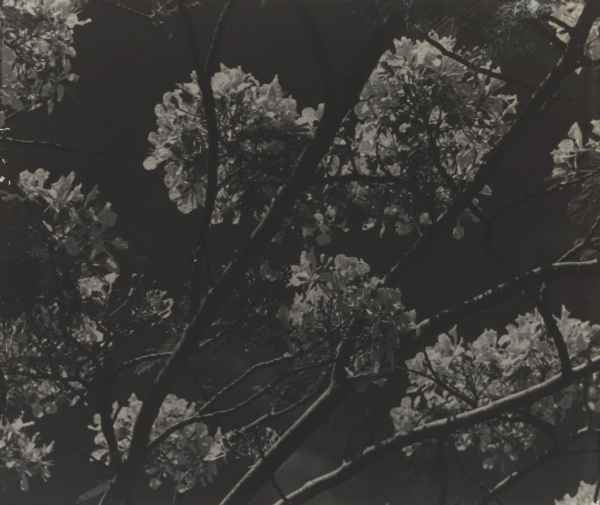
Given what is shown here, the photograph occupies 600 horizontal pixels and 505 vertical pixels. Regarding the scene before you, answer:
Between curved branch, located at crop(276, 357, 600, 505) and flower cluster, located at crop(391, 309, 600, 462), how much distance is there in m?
0.33

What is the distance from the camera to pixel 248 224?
2068 millimetres

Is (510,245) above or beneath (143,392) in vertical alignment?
beneath

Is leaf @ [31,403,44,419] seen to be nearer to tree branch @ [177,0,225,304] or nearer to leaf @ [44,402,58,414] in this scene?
leaf @ [44,402,58,414]

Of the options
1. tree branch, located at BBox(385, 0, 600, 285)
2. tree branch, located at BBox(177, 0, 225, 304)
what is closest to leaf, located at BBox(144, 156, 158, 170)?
tree branch, located at BBox(177, 0, 225, 304)

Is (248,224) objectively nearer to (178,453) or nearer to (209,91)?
(209,91)

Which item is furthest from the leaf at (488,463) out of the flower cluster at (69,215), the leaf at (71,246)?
the leaf at (71,246)

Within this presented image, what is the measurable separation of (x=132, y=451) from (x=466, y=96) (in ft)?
5.32

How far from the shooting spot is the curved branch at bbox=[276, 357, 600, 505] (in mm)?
1684

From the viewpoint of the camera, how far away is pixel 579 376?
169 cm

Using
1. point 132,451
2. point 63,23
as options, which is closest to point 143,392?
point 132,451

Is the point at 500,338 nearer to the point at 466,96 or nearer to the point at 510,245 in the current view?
the point at 510,245

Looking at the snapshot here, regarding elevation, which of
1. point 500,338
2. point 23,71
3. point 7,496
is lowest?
point 500,338

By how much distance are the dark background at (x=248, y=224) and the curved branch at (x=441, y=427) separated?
166 millimetres

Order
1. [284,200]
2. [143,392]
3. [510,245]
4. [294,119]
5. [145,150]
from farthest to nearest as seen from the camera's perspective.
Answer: [143,392] → [510,245] → [145,150] → [294,119] → [284,200]
